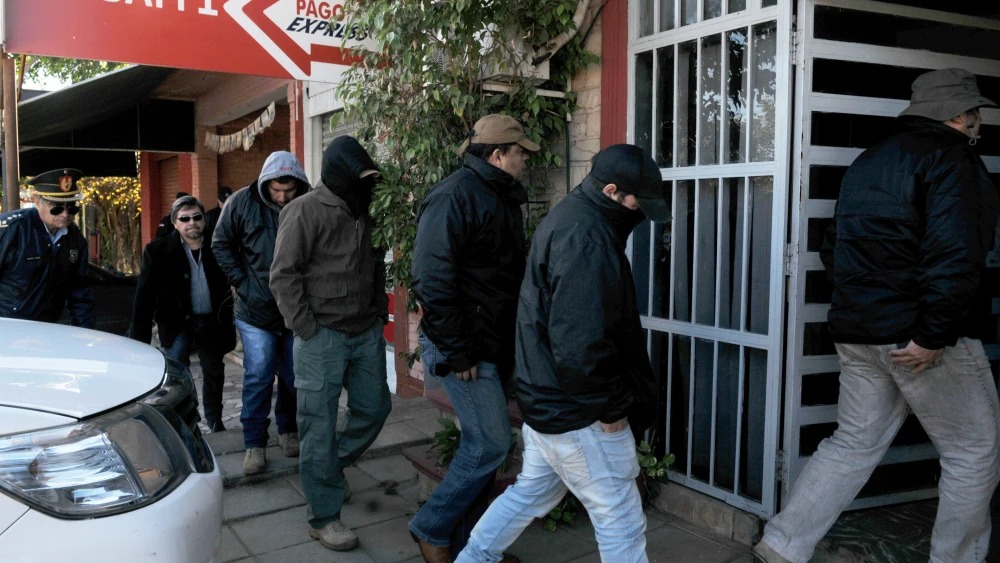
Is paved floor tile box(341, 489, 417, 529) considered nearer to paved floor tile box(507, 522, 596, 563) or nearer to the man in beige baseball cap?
paved floor tile box(507, 522, 596, 563)

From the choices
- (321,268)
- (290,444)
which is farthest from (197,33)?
(290,444)

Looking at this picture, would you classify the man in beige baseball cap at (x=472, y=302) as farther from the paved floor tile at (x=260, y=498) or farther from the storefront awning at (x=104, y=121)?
the storefront awning at (x=104, y=121)

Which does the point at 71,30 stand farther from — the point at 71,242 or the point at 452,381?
the point at 452,381

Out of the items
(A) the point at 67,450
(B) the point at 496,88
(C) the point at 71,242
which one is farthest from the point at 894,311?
(C) the point at 71,242

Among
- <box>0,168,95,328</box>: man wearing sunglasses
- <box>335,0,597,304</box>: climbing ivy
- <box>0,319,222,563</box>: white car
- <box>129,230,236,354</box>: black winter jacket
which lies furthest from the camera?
<box>129,230,236,354</box>: black winter jacket

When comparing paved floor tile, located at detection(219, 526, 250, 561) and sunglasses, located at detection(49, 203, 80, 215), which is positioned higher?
sunglasses, located at detection(49, 203, 80, 215)

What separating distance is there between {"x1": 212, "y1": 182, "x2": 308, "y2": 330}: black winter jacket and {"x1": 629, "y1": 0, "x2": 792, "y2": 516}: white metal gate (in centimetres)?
213

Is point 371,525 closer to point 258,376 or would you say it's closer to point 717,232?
point 258,376

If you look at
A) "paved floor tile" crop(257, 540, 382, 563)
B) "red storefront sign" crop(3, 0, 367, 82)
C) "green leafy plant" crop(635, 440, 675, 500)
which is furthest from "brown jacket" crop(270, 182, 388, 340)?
"green leafy plant" crop(635, 440, 675, 500)

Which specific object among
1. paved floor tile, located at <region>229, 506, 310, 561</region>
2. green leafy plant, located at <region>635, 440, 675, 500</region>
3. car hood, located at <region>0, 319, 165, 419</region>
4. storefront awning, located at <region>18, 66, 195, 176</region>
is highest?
storefront awning, located at <region>18, 66, 195, 176</region>

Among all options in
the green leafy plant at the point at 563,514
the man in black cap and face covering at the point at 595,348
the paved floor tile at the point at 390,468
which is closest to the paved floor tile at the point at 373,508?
the paved floor tile at the point at 390,468

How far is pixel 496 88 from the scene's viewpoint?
4629 mm

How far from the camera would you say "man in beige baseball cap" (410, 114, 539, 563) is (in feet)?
10.5

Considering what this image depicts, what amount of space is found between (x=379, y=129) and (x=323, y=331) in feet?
5.36
